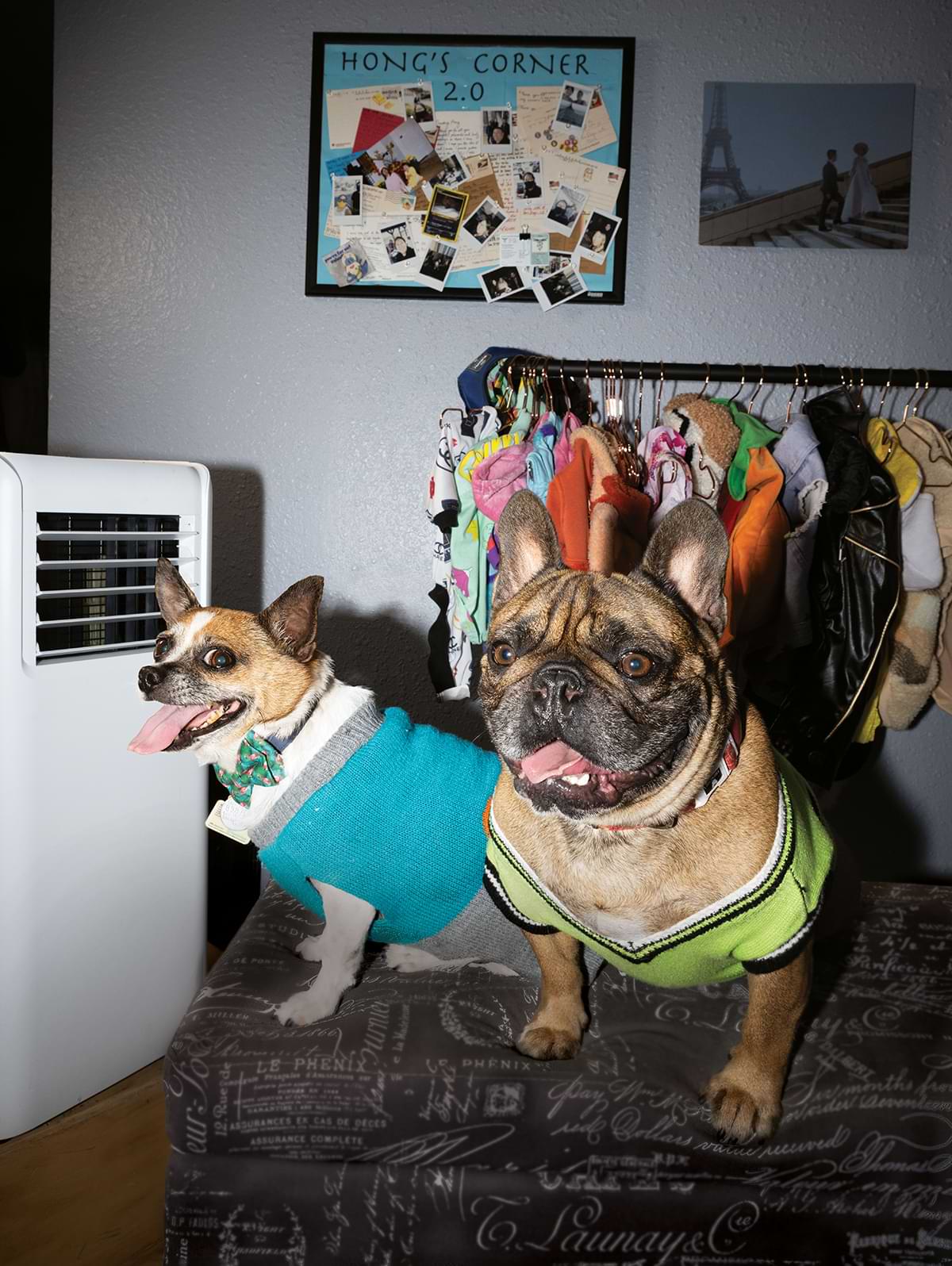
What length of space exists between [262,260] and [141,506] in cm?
117

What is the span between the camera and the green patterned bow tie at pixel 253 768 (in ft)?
5.54

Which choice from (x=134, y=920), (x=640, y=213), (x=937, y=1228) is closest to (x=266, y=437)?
(x=640, y=213)

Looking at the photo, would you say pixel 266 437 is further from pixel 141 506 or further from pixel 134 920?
pixel 134 920

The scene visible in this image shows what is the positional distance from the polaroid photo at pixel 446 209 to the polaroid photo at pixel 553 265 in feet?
0.83

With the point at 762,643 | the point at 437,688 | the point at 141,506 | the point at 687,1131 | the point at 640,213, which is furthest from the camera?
the point at 640,213

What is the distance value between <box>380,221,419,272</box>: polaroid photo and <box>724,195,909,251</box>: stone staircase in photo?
933 millimetres

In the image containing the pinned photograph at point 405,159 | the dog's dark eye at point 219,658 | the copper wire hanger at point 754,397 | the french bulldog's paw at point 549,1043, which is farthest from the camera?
the pinned photograph at point 405,159

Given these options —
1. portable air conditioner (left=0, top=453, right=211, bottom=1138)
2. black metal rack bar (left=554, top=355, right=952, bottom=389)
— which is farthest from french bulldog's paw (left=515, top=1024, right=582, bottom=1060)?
black metal rack bar (left=554, top=355, right=952, bottom=389)

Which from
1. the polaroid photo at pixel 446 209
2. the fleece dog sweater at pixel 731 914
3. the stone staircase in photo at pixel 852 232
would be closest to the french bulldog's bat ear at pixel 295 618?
the fleece dog sweater at pixel 731 914

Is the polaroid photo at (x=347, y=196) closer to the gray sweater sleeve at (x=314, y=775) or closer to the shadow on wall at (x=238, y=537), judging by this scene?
the shadow on wall at (x=238, y=537)

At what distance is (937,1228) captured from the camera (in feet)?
4.53

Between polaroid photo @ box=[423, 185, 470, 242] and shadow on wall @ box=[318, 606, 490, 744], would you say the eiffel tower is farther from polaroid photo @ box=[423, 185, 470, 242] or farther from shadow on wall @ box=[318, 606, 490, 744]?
shadow on wall @ box=[318, 606, 490, 744]

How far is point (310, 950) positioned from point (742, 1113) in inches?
32.5

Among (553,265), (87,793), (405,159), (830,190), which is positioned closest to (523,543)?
(87,793)
